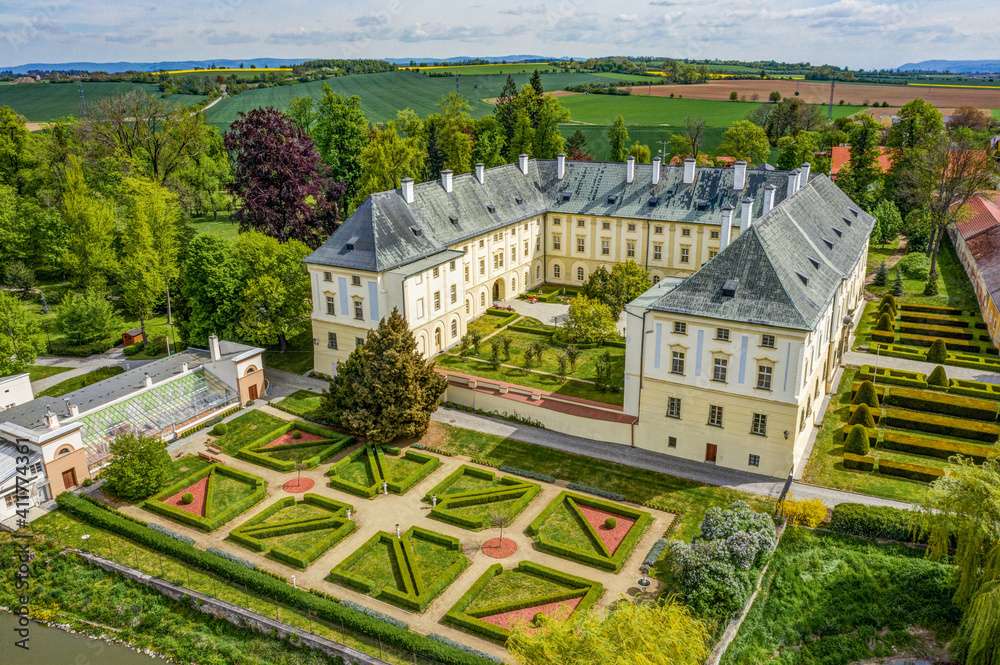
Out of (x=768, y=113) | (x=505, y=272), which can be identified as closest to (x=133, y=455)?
(x=505, y=272)

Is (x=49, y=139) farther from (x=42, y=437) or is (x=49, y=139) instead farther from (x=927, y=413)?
(x=927, y=413)

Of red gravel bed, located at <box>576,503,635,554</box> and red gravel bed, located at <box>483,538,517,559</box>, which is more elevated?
red gravel bed, located at <box>576,503,635,554</box>

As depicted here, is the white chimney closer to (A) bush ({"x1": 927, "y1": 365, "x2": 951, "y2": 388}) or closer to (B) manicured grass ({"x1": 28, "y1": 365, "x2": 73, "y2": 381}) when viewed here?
(B) manicured grass ({"x1": 28, "y1": 365, "x2": 73, "y2": 381})

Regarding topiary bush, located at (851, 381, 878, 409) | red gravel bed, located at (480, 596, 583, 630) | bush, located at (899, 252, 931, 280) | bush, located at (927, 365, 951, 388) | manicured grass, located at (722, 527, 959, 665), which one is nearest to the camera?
manicured grass, located at (722, 527, 959, 665)

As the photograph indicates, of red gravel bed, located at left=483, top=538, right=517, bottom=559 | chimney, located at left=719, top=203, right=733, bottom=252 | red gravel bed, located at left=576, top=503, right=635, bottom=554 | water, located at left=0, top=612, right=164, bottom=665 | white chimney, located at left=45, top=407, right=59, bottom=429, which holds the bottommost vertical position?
water, located at left=0, top=612, right=164, bottom=665

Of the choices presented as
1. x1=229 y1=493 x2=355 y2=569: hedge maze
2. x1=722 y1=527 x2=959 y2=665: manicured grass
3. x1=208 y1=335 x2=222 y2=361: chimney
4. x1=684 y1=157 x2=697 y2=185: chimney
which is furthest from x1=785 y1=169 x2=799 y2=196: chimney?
x1=208 y1=335 x2=222 y2=361: chimney

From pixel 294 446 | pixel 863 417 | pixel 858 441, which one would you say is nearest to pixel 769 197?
pixel 863 417

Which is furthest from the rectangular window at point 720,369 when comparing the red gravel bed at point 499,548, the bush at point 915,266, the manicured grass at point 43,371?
the manicured grass at point 43,371
